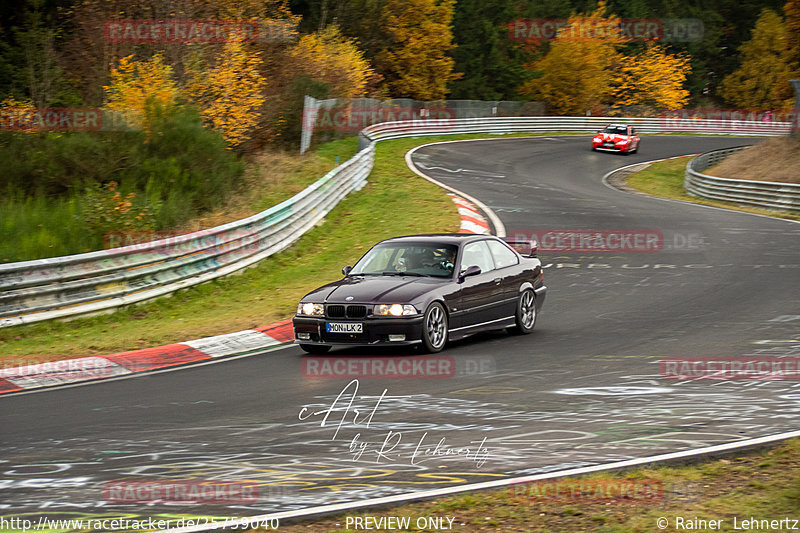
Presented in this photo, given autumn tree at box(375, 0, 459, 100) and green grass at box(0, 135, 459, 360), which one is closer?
green grass at box(0, 135, 459, 360)

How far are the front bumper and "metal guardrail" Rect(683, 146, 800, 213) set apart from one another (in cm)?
2077

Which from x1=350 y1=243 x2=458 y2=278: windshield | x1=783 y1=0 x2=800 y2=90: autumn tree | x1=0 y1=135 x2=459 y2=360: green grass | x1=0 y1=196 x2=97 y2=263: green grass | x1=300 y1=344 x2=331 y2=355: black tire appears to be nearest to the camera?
x1=300 y1=344 x2=331 y2=355: black tire

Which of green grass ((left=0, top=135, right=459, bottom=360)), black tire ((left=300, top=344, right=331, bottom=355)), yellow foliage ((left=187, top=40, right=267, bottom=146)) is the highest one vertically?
yellow foliage ((left=187, top=40, right=267, bottom=146))

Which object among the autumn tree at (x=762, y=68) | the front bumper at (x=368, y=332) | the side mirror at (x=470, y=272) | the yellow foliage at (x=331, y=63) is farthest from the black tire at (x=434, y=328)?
the autumn tree at (x=762, y=68)

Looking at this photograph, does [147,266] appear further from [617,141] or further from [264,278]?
[617,141]

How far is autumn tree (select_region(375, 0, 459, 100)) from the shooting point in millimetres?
70812

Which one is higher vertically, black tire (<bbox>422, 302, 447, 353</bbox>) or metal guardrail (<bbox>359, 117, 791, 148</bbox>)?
metal guardrail (<bbox>359, 117, 791, 148</bbox>)

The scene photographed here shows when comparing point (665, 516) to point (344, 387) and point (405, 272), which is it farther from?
point (405, 272)

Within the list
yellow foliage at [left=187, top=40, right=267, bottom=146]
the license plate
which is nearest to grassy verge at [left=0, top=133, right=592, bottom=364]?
yellow foliage at [left=187, top=40, right=267, bottom=146]

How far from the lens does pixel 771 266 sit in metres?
17.3
